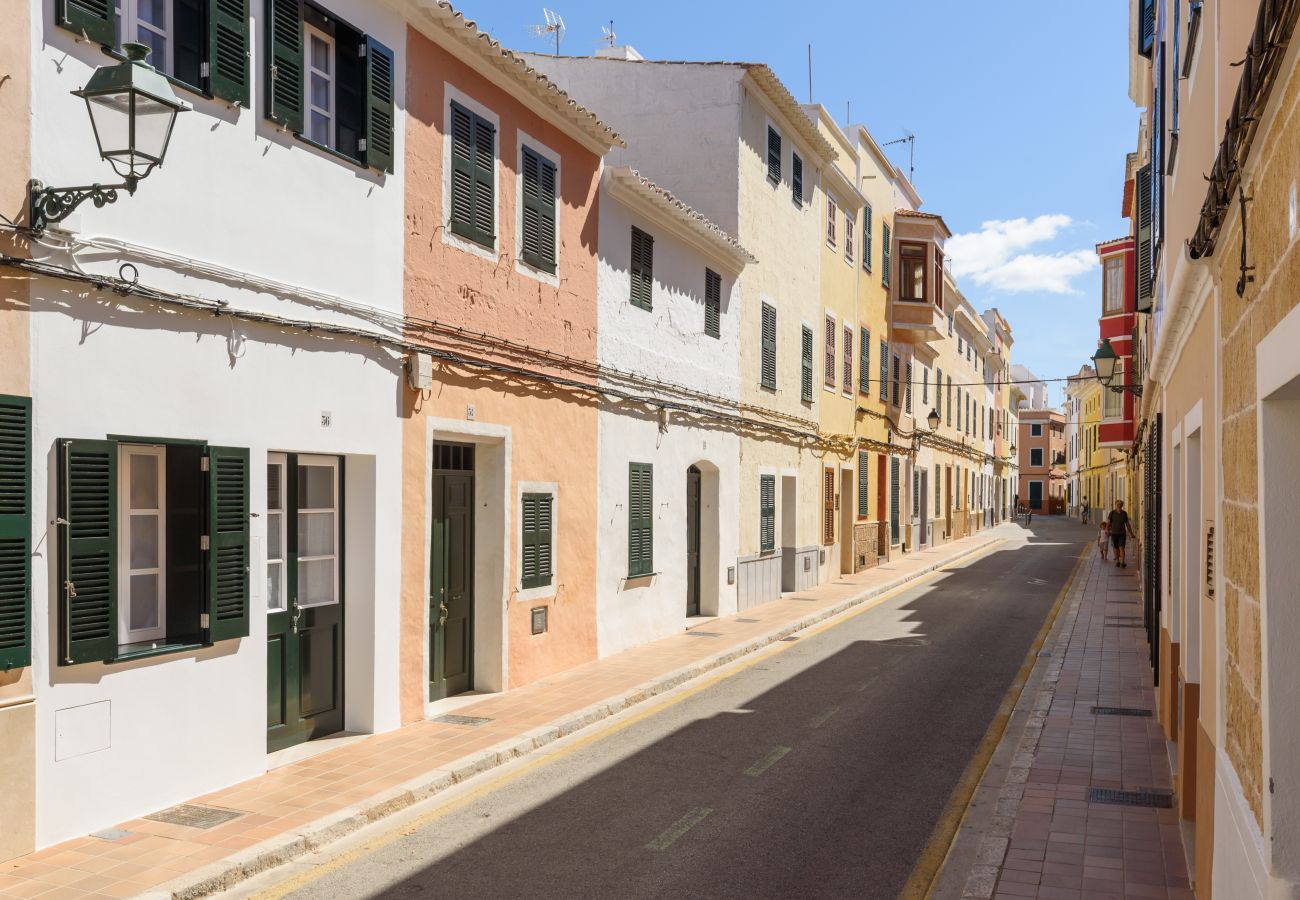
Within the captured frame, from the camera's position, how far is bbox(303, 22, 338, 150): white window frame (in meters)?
8.88

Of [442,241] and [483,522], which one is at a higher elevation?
[442,241]

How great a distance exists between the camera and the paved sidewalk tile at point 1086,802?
21.6 ft

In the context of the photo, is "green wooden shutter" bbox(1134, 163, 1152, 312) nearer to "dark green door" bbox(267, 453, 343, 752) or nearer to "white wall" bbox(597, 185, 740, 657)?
"white wall" bbox(597, 185, 740, 657)

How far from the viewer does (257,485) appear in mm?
8312

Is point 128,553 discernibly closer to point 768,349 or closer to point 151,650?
point 151,650

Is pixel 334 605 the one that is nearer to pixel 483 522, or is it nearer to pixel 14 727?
pixel 483 522

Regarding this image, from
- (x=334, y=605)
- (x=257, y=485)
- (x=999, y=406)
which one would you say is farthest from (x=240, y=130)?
(x=999, y=406)

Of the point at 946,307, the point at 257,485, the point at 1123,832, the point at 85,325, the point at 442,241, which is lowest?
the point at 1123,832

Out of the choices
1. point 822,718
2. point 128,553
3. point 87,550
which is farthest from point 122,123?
point 822,718

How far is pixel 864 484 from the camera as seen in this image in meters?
28.5

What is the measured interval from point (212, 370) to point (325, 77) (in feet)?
9.97

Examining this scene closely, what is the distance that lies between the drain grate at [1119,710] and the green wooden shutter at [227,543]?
8.69m

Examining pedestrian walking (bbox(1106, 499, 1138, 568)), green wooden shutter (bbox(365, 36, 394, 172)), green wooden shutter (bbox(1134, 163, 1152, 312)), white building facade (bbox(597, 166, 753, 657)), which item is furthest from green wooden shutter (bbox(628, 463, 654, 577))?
pedestrian walking (bbox(1106, 499, 1138, 568))

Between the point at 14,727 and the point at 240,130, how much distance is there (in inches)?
176
